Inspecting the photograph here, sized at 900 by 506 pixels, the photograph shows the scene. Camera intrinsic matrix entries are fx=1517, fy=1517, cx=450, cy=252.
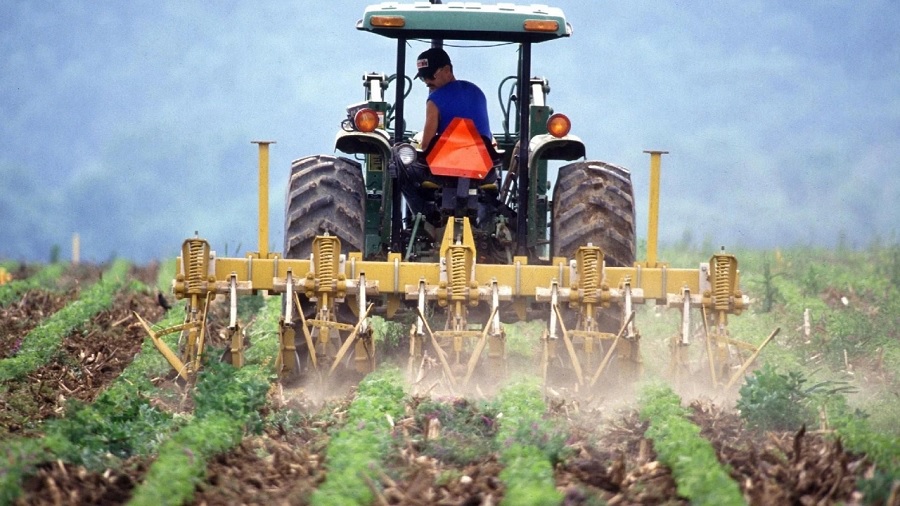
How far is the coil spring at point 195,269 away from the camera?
1016 cm

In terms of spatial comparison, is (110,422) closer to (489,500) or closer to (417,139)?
(489,500)

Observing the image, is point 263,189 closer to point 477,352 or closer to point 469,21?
point 469,21

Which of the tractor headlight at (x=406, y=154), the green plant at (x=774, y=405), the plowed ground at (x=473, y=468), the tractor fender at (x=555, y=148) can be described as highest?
the tractor fender at (x=555, y=148)

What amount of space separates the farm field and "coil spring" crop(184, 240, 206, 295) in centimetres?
55

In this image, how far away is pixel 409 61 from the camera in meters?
10.9

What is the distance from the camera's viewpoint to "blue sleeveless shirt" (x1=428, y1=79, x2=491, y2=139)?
10680mm

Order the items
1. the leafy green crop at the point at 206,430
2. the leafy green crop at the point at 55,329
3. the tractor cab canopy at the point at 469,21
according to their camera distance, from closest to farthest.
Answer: the leafy green crop at the point at 206,430 < the tractor cab canopy at the point at 469,21 < the leafy green crop at the point at 55,329

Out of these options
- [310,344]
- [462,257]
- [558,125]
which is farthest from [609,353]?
[310,344]

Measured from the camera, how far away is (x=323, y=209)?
10.8 metres

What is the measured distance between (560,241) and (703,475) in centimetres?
418

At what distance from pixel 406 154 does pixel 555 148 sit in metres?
1.14

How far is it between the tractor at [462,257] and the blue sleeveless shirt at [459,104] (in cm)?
11

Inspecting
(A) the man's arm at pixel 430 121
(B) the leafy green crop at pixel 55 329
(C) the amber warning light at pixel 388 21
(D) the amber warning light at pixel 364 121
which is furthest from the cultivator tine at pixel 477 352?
(B) the leafy green crop at pixel 55 329

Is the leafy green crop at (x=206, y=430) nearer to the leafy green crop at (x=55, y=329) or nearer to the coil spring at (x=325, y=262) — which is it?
the coil spring at (x=325, y=262)
